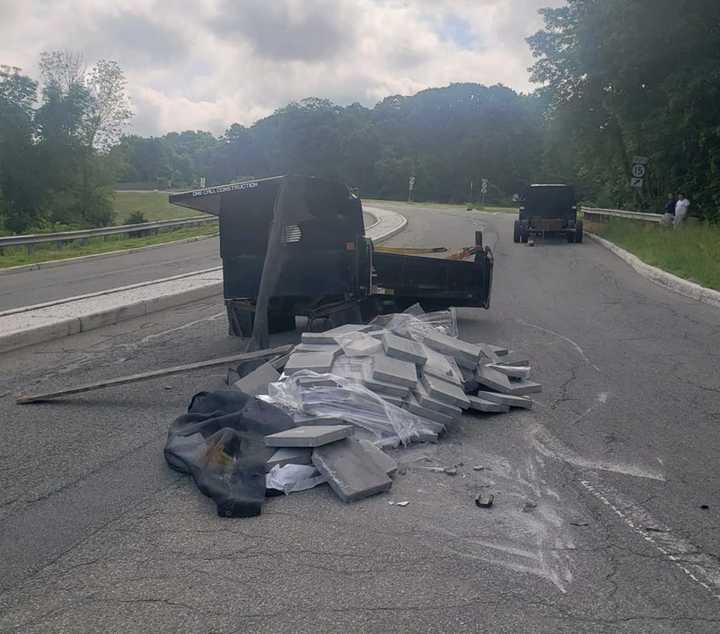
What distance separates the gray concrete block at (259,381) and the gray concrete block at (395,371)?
0.98 meters

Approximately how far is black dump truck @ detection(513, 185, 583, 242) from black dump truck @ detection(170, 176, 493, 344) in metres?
20.1

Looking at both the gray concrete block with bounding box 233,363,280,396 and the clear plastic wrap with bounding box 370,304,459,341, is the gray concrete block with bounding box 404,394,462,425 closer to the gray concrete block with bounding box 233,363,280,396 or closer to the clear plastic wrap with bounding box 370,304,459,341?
the gray concrete block with bounding box 233,363,280,396

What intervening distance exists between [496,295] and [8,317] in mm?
8508

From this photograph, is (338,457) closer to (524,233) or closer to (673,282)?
(673,282)

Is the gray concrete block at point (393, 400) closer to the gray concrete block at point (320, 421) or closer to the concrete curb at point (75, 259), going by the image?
the gray concrete block at point (320, 421)

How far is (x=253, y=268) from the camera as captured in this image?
9.76 m

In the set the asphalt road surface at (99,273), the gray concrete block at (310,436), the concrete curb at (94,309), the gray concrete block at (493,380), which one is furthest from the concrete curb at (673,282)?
the asphalt road surface at (99,273)

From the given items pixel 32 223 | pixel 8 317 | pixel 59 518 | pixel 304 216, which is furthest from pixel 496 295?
pixel 32 223

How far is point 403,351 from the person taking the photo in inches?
270

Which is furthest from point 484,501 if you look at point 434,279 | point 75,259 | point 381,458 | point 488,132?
point 488,132

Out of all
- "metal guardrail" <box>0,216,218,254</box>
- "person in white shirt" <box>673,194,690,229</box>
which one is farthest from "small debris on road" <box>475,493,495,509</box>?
"metal guardrail" <box>0,216,218,254</box>

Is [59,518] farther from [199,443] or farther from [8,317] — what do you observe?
[8,317]

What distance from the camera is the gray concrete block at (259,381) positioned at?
22.5 ft

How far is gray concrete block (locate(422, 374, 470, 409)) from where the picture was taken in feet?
21.1
